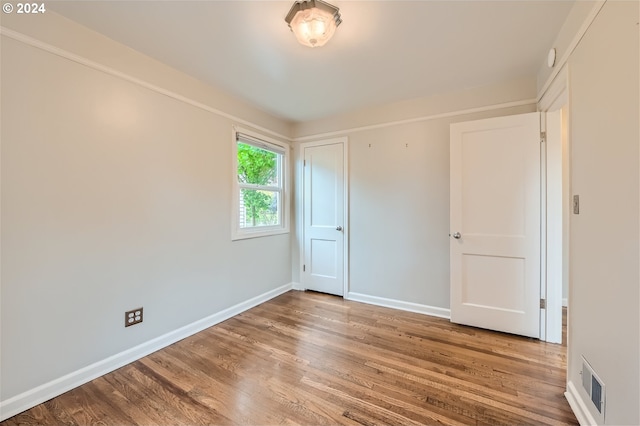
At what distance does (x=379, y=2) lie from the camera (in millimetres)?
1590

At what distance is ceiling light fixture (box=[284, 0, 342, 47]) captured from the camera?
1549mm

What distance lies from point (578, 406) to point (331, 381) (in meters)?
→ 1.37

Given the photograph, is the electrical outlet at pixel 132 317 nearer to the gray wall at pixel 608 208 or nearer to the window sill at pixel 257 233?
the window sill at pixel 257 233

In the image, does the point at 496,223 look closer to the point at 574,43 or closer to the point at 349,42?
the point at 574,43

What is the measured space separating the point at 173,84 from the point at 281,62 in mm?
968

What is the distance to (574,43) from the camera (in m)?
1.57

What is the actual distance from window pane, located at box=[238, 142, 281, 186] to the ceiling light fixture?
165 cm

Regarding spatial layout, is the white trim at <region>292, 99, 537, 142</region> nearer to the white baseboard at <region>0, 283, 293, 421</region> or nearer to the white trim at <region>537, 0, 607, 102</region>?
the white trim at <region>537, 0, 607, 102</region>

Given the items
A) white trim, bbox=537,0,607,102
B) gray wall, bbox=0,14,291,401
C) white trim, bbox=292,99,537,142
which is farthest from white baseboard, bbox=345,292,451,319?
white trim, bbox=537,0,607,102

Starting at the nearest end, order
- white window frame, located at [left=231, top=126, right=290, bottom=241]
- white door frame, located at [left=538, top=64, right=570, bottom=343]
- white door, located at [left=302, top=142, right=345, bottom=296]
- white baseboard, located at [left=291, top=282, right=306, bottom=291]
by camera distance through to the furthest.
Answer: white door frame, located at [left=538, top=64, right=570, bottom=343] < white window frame, located at [left=231, top=126, right=290, bottom=241] < white door, located at [left=302, top=142, right=345, bottom=296] < white baseboard, located at [left=291, top=282, right=306, bottom=291]

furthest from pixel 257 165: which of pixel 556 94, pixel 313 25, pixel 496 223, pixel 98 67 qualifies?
pixel 556 94

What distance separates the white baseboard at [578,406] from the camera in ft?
4.44

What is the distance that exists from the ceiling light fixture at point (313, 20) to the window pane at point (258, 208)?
6.16 ft

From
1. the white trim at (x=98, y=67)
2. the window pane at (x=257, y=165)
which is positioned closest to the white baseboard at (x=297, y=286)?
the window pane at (x=257, y=165)
